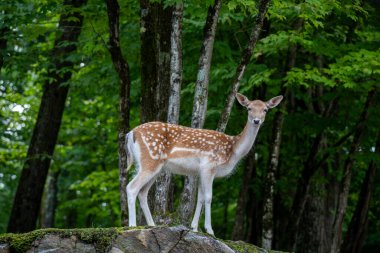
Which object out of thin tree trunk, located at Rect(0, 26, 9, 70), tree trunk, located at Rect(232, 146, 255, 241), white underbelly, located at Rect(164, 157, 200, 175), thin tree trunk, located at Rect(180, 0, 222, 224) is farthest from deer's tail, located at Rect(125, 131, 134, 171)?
tree trunk, located at Rect(232, 146, 255, 241)

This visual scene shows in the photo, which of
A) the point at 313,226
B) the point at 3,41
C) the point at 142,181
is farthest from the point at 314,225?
the point at 142,181

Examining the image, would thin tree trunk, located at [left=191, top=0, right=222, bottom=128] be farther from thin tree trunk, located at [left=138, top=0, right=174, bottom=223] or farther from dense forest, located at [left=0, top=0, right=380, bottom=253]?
thin tree trunk, located at [left=138, top=0, right=174, bottom=223]

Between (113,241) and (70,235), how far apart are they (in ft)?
1.58

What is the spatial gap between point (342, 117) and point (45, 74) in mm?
7325

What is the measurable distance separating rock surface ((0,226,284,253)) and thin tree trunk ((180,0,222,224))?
8.57 feet

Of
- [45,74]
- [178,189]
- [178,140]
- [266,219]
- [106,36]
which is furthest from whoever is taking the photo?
[178,189]

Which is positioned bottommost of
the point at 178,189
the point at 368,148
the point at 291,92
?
the point at 178,189

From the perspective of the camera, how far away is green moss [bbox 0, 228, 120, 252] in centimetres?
861

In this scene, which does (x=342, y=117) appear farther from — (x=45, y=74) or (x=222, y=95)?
(x=45, y=74)

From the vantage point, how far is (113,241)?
28.7 ft

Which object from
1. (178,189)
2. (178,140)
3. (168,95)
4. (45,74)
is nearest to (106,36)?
(45,74)

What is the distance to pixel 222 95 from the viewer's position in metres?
18.2

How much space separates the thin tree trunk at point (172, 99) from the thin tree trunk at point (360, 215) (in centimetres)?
726

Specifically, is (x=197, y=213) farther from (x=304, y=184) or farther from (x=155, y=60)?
(x=304, y=184)
